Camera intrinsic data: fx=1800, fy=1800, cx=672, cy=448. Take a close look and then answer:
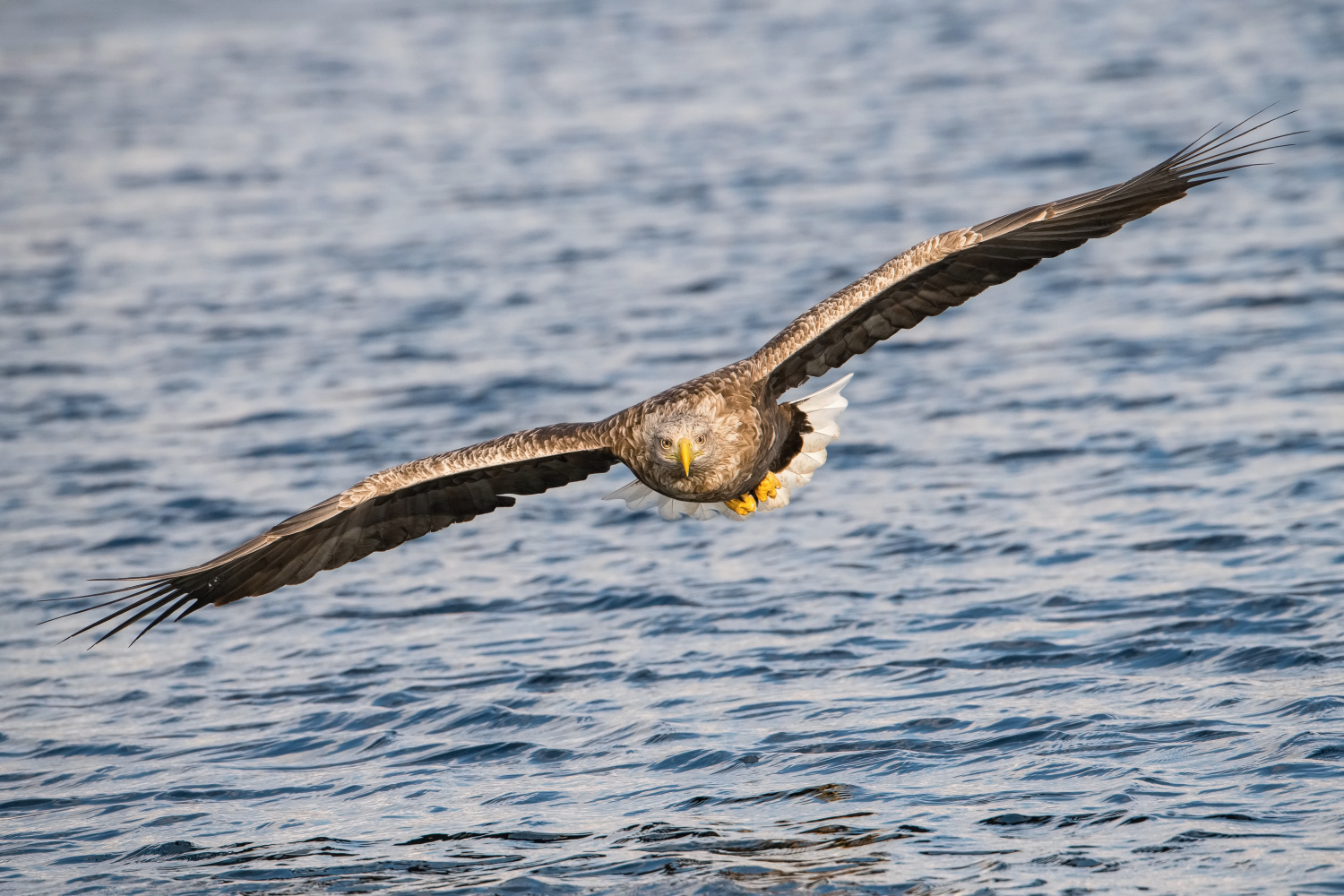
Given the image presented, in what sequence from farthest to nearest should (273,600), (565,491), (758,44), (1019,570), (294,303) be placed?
(758,44)
(294,303)
(565,491)
(273,600)
(1019,570)

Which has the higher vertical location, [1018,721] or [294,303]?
[294,303]

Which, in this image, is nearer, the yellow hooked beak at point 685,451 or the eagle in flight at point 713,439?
the yellow hooked beak at point 685,451

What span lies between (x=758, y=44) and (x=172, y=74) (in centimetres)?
833

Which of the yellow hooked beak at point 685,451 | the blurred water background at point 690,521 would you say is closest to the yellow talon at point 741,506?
the blurred water background at point 690,521

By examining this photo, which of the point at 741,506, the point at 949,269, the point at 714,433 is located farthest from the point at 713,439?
the point at 949,269

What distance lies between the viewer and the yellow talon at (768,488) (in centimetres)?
831

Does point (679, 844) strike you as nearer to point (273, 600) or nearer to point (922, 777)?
point (922, 777)

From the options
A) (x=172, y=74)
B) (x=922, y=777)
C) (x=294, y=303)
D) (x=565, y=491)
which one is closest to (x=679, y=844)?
(x=922, y=777)

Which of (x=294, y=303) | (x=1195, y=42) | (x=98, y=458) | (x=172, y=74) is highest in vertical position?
(x=172, y=74)

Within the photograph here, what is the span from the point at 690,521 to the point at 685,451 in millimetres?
3865

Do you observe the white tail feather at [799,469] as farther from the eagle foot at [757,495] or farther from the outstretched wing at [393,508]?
the outstretched wing at [393,508]

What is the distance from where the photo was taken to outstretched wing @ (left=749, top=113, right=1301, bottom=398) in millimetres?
→ 7633

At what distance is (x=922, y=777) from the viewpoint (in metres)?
7.23

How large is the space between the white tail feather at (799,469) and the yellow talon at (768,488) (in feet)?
0.06
